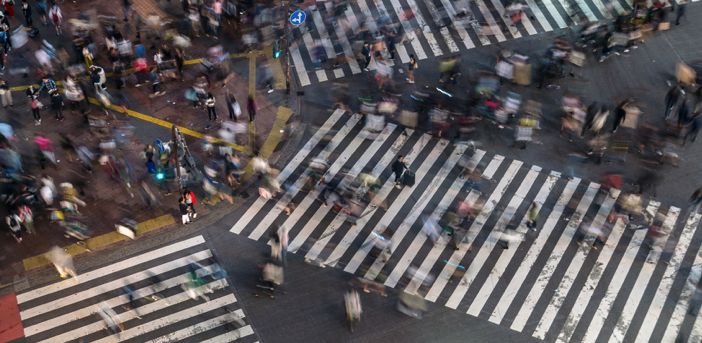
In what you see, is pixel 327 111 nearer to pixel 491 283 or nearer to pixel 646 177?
pixel 491 283

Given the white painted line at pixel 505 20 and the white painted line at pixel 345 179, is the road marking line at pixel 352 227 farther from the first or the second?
the white painted line at pixel 505 20

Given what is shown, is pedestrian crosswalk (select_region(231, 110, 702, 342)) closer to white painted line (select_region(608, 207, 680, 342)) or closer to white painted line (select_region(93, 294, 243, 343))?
white painted line (select_region(608, 207, 680, 342))

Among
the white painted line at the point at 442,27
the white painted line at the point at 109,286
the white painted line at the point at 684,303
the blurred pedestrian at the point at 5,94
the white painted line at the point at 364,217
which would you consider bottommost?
the white painted line at the point at 684,303

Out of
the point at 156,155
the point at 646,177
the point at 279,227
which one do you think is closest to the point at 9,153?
the point at 156,155

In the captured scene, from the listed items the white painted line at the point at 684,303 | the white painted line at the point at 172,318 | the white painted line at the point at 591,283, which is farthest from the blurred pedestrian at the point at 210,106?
the white painted line at the point at 684,303

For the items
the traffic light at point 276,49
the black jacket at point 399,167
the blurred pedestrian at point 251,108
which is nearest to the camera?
the black jacket at point 399,167

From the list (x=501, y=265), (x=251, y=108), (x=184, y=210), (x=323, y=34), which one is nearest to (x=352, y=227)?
(x=501, y=265)

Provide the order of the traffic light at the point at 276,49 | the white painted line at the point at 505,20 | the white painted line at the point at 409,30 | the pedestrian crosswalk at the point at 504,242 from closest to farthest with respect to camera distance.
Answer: the pedestrian crosswalk at the point at 504,242
the traffic light at the point at 276,49
the white painted line at the point at 409,30
the white painted line at the point at 505,20

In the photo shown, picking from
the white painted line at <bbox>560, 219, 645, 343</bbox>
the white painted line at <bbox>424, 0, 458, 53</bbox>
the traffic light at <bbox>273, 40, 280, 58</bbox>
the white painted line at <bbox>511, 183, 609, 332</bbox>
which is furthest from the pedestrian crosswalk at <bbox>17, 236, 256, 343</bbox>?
the white painted line at <bbox>424, 0, 458, 53</bbox>

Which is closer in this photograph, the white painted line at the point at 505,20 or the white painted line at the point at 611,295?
the white painted line at the point at 611,295
